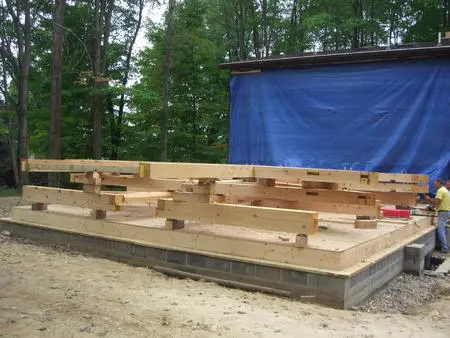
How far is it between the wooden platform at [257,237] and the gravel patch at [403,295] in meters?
0.55

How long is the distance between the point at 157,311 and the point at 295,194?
→ 12.3 feet

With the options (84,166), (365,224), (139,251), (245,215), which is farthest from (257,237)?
(84,166)

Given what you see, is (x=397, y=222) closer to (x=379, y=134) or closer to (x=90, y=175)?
(x=379, y=134)

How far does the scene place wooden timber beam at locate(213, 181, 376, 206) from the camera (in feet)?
25.0

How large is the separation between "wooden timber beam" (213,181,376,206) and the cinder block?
112 cm

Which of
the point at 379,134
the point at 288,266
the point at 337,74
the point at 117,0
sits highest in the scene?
the point at 117,0

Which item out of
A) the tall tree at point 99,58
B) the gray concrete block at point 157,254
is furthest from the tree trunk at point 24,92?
the gray concrete block at point 157,254

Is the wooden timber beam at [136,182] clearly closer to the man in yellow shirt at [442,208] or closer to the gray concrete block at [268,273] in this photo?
the gray concrete block at [268,273]

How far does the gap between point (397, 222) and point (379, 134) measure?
15.3ft

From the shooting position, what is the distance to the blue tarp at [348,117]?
481 inches

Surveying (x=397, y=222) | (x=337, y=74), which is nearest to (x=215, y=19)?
(x=337, y=74)

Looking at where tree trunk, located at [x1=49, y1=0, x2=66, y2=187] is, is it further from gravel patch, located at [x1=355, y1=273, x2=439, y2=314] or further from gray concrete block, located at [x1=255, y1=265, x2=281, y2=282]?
gravel patch, located at [x1=355, y1=273, x2=439, y2=314]

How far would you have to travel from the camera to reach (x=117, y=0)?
78.8ft

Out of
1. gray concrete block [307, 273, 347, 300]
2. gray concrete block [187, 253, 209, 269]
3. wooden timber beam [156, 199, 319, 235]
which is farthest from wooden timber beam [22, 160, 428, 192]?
gray concrete block [307, 273, 347, 300]
